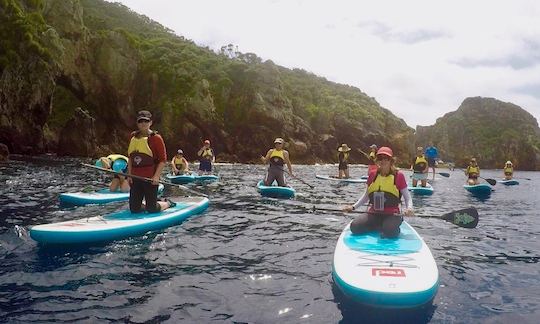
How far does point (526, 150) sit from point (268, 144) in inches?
3428

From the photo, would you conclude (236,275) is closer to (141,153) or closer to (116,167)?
(141,153)

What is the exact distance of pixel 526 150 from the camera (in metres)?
114

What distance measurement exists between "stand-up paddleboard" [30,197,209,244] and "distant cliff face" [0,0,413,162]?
1456 inches

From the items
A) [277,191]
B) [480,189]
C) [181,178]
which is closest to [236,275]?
[277,191]

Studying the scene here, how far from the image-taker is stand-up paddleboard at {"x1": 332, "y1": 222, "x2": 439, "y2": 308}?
504 cm

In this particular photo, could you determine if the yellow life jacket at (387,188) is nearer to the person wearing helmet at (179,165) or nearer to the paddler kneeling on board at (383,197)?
the paddler kneeling on board at (383,197)

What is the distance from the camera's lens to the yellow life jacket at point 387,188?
7961mm

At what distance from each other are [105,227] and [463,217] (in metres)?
7.54

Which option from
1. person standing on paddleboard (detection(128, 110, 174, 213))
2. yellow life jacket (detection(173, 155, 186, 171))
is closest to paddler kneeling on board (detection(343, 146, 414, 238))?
person standing on paddleboard (detection(128, 110, 174, 213))

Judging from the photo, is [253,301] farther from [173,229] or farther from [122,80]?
[122,80]

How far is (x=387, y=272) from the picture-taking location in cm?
560

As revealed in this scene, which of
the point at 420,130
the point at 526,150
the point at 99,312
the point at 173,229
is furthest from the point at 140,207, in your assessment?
the point at 420,130

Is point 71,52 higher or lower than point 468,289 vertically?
higher

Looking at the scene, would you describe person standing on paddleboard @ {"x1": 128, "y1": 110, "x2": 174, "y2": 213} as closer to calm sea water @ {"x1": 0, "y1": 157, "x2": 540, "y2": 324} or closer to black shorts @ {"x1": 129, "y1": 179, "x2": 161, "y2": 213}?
black shorts @ {"x1": 129, "y1": 179, "x2": 161, "y2": 213}
